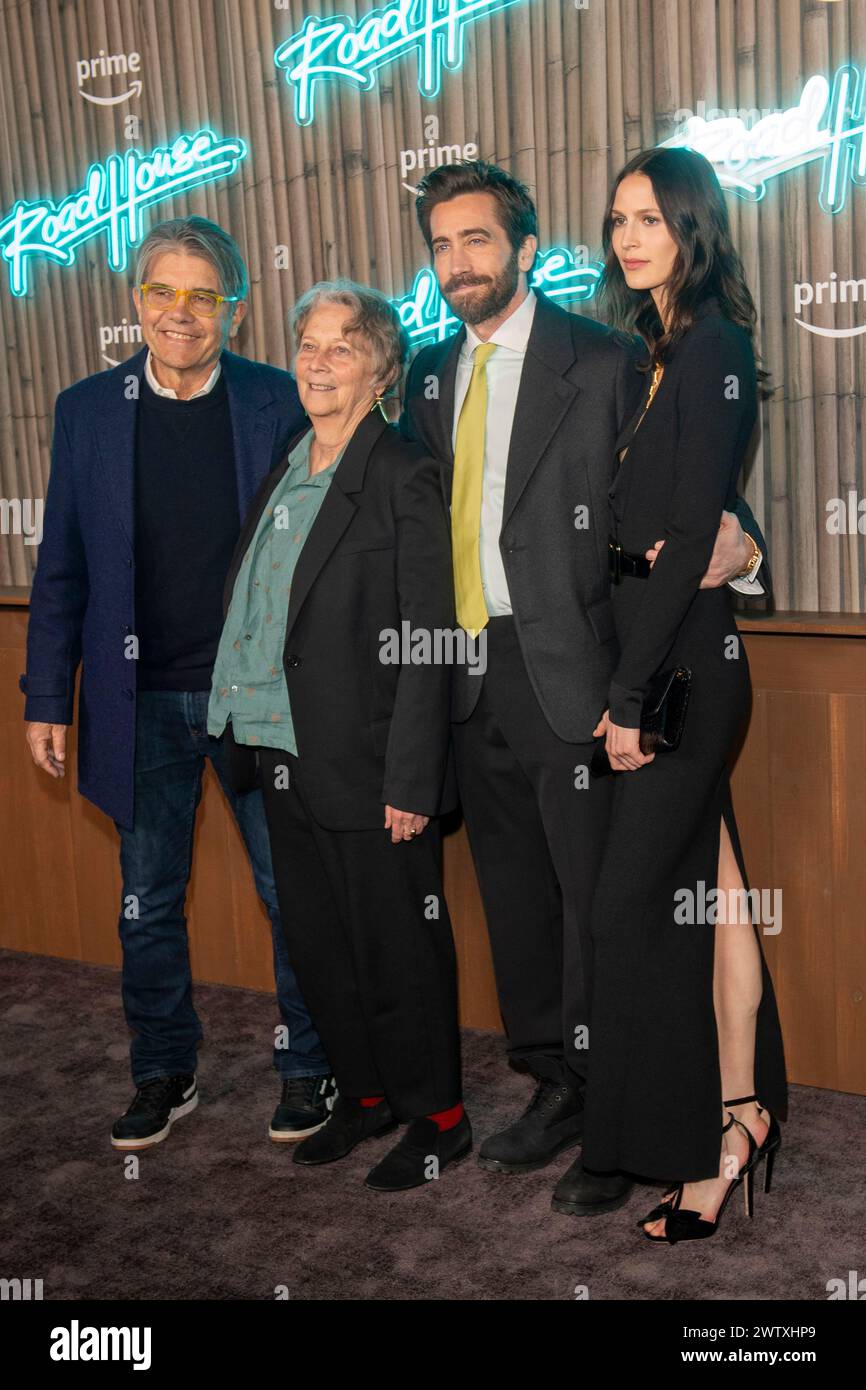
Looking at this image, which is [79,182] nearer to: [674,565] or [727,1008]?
[674,565]

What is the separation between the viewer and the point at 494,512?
9.96 ft

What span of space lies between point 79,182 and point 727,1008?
10.4 ft

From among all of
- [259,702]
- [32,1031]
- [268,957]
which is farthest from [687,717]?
[32,1031]

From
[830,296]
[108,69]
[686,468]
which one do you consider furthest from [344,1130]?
[108,69]

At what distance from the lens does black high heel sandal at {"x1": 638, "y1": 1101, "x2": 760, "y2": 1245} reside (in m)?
2.84

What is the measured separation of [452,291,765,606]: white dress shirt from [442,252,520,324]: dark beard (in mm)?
41

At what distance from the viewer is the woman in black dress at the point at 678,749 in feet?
8.66

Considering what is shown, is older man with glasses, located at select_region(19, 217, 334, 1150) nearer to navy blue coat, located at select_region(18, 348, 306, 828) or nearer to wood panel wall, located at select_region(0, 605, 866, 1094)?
navy blue coat, located at select_region(18, 348, 306, 828)

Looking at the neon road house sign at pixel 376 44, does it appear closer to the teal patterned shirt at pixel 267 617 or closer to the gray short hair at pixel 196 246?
the gray short hair at pixel 196 246

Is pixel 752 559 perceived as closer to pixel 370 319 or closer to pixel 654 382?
pixel 654 382

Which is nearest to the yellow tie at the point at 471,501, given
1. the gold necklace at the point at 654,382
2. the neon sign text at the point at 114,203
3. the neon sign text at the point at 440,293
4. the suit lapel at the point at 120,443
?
the gold necklace at the point at 654,382

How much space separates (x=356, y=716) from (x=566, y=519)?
0.58 metres

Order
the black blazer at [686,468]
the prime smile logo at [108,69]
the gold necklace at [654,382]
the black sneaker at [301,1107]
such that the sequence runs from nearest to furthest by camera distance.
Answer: the black blazer at [686,468]
the gold necklace at [654,382]
the black sneaker at [301,1107]
the prime smile logo at [108,69]

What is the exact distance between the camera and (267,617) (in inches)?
122
